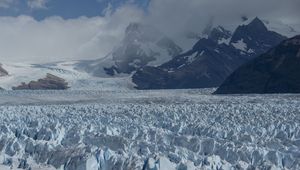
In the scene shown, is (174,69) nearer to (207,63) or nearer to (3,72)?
(207,63)

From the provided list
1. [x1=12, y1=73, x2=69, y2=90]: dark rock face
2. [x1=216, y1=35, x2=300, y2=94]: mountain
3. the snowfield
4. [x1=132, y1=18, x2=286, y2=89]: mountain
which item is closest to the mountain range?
[x1=132, y1=18, x2=286, y2=89]: mountain

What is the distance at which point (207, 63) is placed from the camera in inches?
7185

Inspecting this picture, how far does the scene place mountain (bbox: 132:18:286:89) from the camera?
560 ft

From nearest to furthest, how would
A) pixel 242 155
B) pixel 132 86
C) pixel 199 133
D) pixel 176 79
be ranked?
pixel 242 155, pixel 199 133, pixel 132 86, pixel 176 79

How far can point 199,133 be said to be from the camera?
97.7ft

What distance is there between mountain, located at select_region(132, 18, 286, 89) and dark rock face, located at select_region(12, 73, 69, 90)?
22253 millimetres

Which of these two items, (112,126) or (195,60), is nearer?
(112,126)

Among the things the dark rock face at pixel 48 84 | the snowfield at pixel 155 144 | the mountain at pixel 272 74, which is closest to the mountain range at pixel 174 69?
the dark rock face at pixel 48 84

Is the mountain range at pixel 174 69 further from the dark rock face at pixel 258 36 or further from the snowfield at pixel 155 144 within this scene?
the snowfield at pixel 155 144

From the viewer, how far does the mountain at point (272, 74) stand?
9288cm

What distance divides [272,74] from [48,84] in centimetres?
6835

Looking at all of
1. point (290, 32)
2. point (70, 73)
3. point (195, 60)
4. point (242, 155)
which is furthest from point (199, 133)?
point (290, 32)

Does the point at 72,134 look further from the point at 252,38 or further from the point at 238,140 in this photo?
the point at 252,38

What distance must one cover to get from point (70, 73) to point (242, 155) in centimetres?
14388
